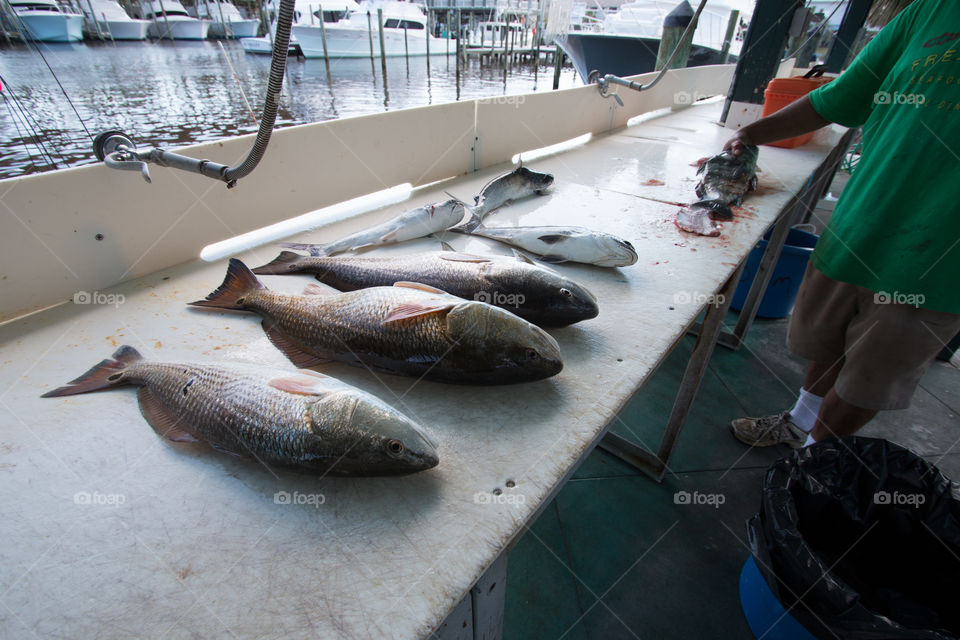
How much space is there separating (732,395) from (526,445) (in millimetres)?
2964

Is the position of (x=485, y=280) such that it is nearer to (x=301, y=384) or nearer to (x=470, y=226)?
(x=301, y=384)

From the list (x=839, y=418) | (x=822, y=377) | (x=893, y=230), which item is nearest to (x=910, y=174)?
(x=893, y=230)

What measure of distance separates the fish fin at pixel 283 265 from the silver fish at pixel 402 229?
0.11 metres

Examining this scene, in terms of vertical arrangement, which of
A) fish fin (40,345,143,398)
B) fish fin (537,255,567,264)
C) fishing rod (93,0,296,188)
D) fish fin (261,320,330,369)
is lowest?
fish fin (40,345,143,398)

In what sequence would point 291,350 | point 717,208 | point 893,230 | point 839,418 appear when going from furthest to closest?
1. point 717,208
2. point 839,418
3. point 893,230
4. point 291,350

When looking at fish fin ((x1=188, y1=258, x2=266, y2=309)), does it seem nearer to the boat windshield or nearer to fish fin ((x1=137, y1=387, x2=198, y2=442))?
fish fin ((x1=137, y1=387, x2=198, y2=442))

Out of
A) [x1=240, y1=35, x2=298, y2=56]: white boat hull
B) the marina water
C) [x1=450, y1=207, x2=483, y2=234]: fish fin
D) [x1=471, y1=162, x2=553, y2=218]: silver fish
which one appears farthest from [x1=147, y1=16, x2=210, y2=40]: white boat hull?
[x1=450, y1=207, x2=483, y2=234]: fish fin

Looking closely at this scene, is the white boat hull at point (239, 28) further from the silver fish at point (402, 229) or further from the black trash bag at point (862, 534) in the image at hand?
the black trash bag at point (862, 534)

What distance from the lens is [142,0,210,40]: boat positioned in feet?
132

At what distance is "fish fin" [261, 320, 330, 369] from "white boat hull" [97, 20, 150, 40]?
156ft

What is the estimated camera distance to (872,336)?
203cm

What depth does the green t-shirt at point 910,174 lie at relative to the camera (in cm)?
175

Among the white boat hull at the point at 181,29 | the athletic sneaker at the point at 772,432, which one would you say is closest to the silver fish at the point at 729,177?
the athletic sneaker at the point at 772,432

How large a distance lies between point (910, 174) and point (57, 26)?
148ft
